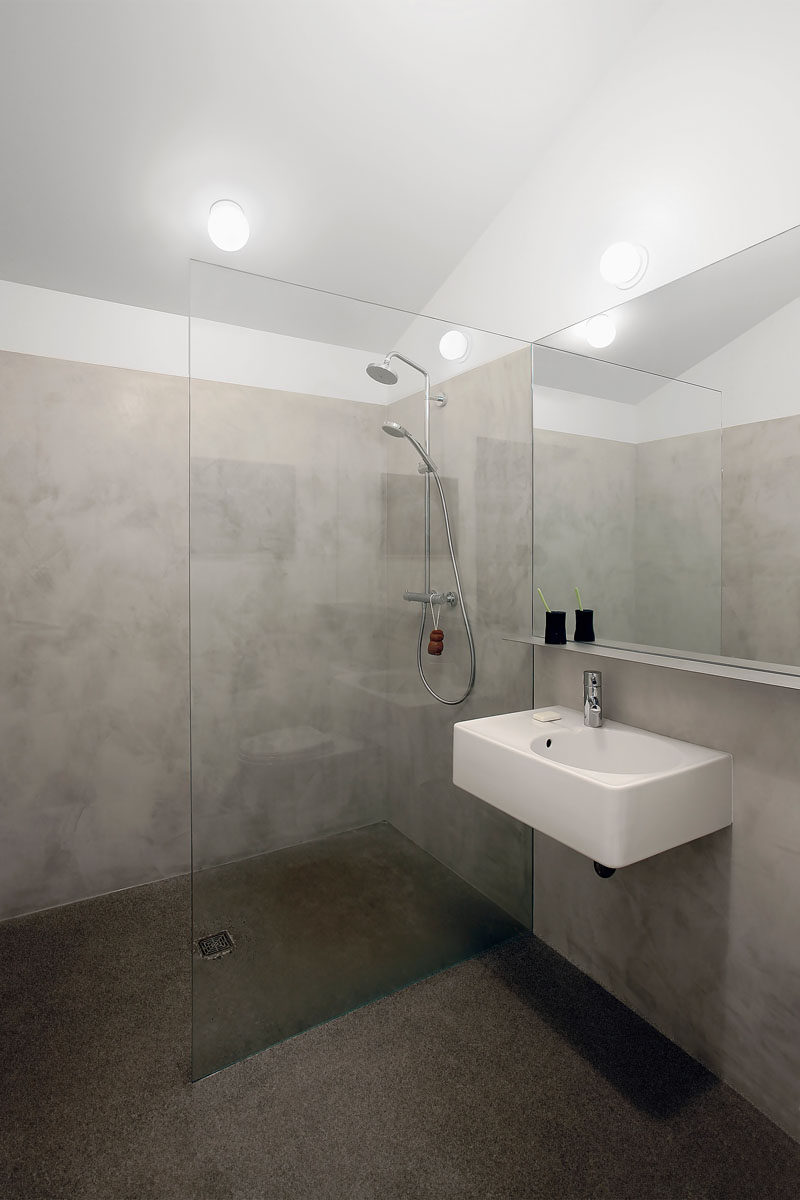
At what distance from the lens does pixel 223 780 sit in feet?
5.26

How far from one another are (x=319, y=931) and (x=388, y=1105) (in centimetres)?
44

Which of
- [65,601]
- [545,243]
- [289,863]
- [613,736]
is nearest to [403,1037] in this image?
[289,863]

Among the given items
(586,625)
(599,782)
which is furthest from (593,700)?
(599,782)

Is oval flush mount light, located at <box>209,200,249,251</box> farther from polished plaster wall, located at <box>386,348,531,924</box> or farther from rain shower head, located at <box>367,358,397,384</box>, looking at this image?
polished plaster wall, located at <box>386,348,531,924</box>

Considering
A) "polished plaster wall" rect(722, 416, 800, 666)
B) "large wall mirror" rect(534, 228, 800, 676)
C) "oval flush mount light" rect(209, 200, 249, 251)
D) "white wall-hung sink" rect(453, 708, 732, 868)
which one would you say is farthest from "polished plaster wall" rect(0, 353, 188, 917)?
"polished plaster wall" rect(722, 416, 800, 666)

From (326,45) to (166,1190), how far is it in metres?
2.83

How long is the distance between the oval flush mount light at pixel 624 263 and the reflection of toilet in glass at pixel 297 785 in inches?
64.7

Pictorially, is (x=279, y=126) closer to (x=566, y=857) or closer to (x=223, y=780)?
(x=223, y=780)

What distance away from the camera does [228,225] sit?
1.95 m

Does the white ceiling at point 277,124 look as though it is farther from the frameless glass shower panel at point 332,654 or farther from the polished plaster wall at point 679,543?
the polished plaster wall at point 679,543

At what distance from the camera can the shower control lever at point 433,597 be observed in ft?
6.15

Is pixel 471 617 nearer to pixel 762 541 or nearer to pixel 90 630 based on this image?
pixel 762 541

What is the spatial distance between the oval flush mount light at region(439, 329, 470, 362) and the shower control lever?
2.50 feet

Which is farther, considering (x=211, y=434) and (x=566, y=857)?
(x=566, y=857)
